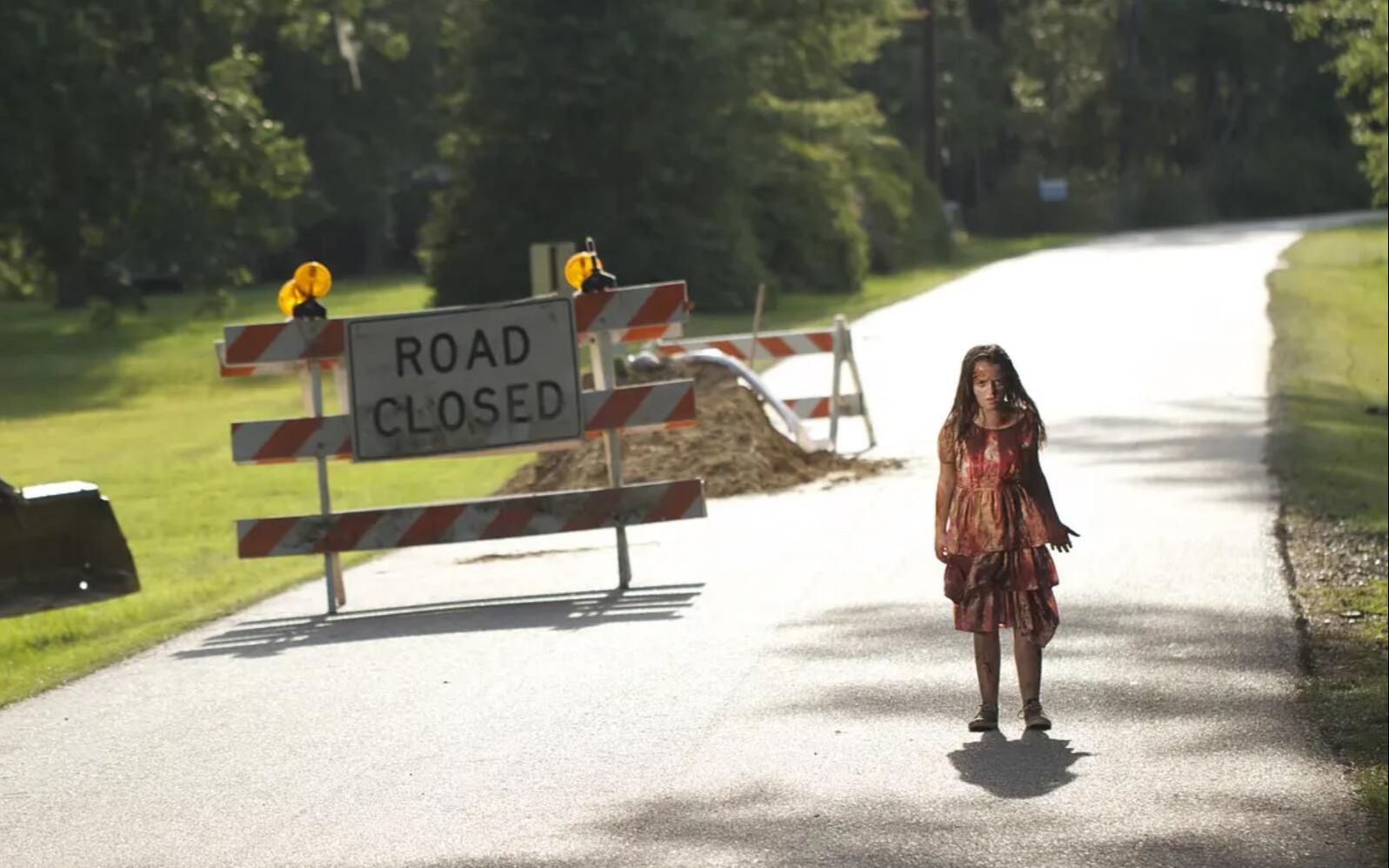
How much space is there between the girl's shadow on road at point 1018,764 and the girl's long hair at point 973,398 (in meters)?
1.03

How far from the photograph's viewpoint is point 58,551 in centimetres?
1098

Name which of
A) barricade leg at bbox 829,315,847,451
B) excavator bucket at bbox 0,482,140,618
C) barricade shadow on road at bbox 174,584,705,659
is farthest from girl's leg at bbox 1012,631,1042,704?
barricade leg at bbox 829,315,847,451

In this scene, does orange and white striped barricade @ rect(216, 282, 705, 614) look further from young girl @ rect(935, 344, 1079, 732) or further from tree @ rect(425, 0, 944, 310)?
tree @ rect(425, 0, 944, 310)

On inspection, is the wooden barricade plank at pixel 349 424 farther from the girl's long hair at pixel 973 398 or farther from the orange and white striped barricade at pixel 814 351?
the orange and white striped barricade at pixel 814 351

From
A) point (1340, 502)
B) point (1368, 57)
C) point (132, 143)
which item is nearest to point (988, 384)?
point (1340, 502)

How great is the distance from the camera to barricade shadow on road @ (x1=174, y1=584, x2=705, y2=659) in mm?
11945

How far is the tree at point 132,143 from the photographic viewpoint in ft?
119

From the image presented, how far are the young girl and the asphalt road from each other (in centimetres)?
40

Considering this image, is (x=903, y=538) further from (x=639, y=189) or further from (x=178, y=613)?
(x=639, y=189)

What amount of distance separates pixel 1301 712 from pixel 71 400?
26.1 metres

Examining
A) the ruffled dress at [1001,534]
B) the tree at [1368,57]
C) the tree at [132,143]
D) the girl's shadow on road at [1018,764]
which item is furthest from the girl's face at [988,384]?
the tree at [132,143]

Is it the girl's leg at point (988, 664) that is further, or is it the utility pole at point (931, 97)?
the utility pole at point (931, 97)

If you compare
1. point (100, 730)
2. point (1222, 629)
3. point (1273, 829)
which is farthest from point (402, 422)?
point (1273, 829)

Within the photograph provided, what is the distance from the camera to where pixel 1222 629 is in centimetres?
1096
